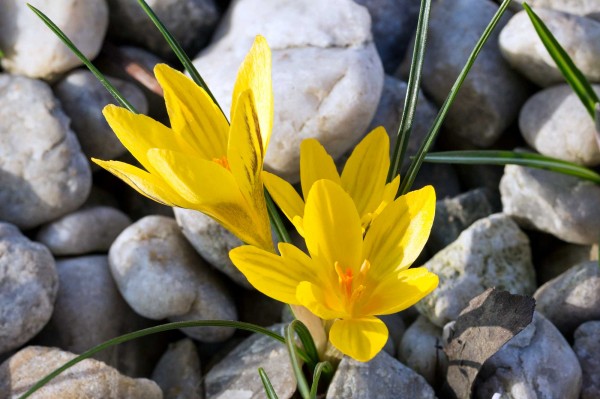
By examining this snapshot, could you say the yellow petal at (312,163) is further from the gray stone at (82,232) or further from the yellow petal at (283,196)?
the gray stone at (82,232)

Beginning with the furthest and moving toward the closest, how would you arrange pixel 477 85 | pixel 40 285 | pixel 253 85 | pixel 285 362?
pixel 477 85, pixel 40 285, pixel 285 362, pixel 253 85

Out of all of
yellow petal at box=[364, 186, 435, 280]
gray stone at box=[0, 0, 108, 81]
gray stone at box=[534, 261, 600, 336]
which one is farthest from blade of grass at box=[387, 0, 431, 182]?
gray stone at box=[0, 0, 108, 81]

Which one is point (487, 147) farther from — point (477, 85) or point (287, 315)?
point (287, 315)

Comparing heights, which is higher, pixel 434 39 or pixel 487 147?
pixel 434 39

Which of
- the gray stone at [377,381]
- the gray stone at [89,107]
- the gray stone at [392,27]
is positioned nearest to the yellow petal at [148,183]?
the gray stone at [377,381]

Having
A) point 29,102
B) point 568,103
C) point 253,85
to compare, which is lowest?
point 568,103

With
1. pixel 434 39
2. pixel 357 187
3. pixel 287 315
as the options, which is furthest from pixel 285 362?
pixel 434 39
